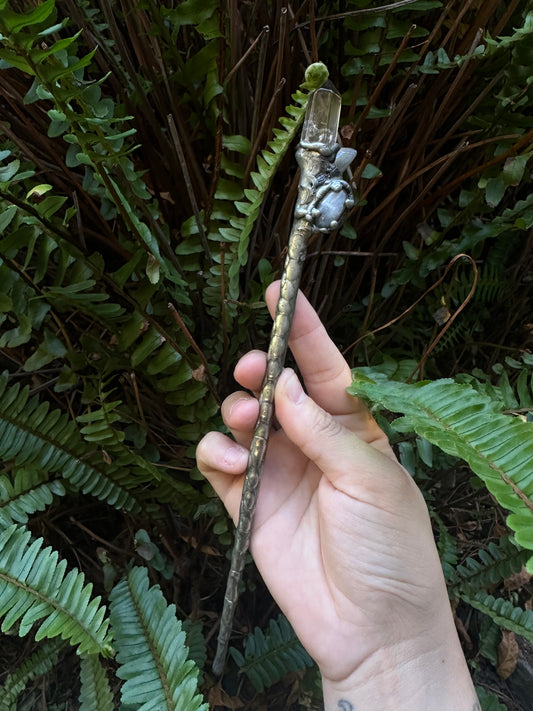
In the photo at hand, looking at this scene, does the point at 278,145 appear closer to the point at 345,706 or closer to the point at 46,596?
the point at 46,596

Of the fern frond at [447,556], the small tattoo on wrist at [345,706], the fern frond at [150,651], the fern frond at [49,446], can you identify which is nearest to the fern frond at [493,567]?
the fern frond at [447,556]

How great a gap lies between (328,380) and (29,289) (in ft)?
1.78

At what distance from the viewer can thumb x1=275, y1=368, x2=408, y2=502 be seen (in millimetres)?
754

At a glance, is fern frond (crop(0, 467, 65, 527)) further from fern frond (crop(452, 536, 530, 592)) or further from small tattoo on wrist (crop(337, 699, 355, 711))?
fern frond (crop(452, 536, 530, 592))

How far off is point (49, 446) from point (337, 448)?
21.8 inches

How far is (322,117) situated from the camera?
688 millimetres

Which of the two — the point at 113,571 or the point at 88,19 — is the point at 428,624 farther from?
the point at 88,19

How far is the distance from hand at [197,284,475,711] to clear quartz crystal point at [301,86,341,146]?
0.23m

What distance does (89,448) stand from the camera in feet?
3.30

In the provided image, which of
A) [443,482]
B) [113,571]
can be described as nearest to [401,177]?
[443,482]

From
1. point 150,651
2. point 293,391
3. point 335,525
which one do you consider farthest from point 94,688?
point 293,391

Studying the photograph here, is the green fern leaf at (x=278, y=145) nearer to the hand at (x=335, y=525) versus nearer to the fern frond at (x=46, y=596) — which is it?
the hand at (x=335, y=525)

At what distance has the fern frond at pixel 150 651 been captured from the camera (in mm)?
739

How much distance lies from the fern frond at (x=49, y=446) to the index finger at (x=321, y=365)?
1.40 ft
